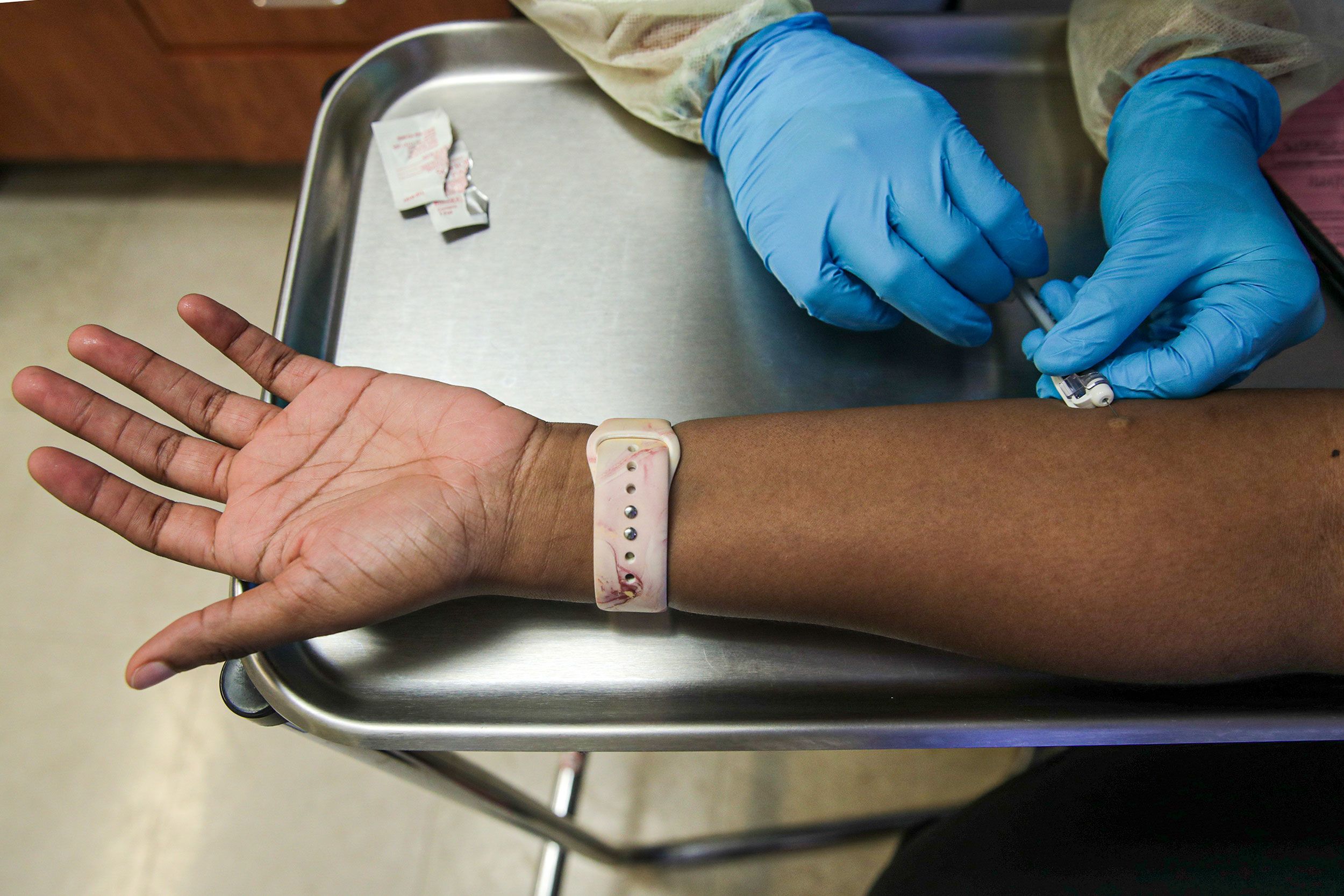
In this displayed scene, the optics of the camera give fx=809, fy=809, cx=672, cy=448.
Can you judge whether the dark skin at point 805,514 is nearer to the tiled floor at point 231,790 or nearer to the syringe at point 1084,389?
the syringe at point 1084,389

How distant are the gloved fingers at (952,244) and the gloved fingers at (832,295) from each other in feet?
0.22

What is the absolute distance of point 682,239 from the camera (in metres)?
0.92

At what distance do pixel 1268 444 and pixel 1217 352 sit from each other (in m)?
0.09

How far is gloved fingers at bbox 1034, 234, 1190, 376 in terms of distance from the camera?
0.73 meters

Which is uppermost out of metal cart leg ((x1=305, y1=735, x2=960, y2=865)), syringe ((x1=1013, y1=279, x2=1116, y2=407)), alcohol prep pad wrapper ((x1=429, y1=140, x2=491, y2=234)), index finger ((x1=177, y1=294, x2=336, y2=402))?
alcohol prep pad wrapper ((x1=429, y1=140, x2=491, y2=234))

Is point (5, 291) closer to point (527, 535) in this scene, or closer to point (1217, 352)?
point (527, 535)

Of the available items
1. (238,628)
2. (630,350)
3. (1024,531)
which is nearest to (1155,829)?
(1024,531)

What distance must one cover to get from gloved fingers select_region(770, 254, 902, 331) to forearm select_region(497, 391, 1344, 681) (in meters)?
0.12

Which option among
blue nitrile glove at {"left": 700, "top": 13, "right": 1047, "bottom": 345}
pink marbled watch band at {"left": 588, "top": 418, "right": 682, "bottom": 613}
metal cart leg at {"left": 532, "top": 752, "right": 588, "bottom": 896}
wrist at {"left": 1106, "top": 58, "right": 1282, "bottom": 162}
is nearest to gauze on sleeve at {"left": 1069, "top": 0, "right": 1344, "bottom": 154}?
wrist at {"left": 1106, "top": 58, "right": 1282, "bottom": 162}

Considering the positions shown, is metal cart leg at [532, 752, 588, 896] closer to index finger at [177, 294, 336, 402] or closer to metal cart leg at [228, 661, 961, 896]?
metal cart leg at [228, 661, 961, 896]

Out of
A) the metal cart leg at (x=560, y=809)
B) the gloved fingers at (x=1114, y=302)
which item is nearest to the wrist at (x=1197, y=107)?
the gloved fingers at (x=1114, y=302)

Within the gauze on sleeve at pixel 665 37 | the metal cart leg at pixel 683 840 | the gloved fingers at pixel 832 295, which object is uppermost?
the gauze on sleeve at pixel 665 37

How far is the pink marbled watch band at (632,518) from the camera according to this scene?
0.70 m

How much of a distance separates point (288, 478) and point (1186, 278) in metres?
0.86
